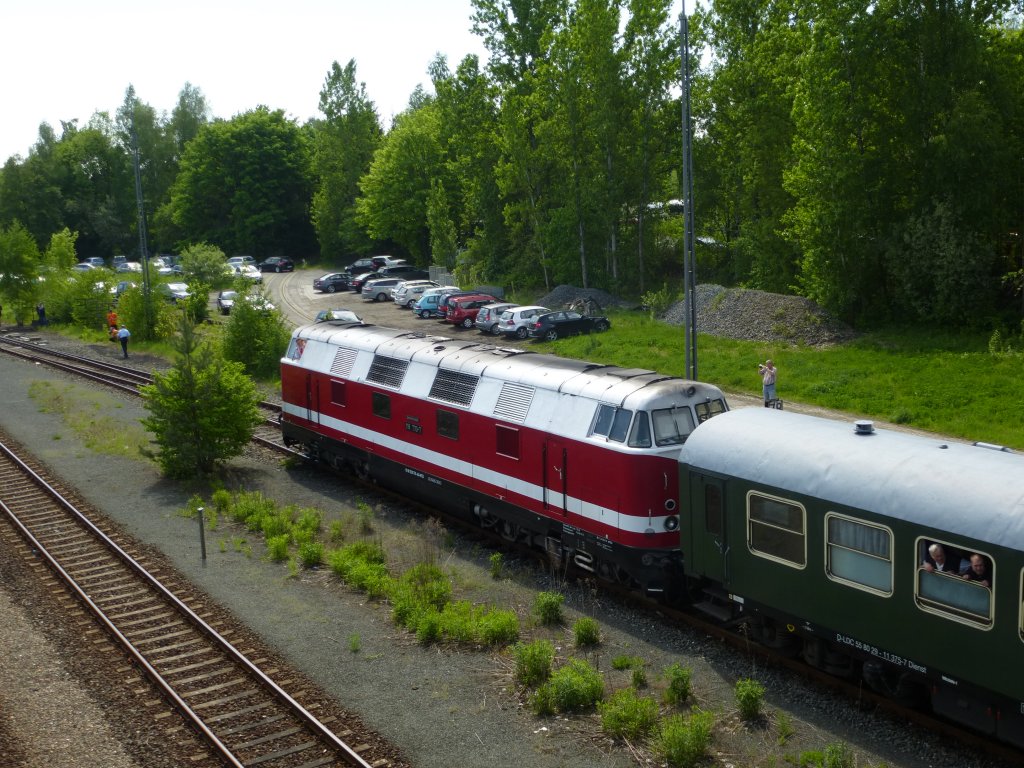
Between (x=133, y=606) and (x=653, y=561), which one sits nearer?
(x=653, y=561)

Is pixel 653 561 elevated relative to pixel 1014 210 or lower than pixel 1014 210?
lower

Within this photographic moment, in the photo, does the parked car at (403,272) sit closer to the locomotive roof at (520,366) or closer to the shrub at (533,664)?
the locomotive roof at (520,366)

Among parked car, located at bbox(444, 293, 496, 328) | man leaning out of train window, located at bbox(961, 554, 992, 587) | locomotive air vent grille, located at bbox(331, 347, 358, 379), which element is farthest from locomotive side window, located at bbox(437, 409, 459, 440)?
parked car, located at bbox(444, 293, 496, 328)

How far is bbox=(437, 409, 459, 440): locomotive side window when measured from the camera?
62.8ft

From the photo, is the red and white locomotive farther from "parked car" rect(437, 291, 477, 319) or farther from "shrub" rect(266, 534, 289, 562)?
"parked car" rect(437, 291, 477, 319)

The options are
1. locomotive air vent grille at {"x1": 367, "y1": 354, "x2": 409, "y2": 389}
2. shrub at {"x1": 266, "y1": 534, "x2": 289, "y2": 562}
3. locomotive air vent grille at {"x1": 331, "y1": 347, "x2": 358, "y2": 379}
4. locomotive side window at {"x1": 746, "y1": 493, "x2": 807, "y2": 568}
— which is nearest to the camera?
locomotive side window at {"x1": 746, "y1": 493, "x2": 807, "y2": 568}

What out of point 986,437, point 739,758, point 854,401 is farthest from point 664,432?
point 854,401

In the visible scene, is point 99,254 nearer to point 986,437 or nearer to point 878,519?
point 986,437

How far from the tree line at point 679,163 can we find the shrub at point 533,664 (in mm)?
28055

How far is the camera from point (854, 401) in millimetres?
29609

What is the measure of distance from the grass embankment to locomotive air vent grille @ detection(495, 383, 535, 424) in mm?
13757

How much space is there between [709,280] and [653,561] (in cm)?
4090

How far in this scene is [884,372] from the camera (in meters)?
32.0

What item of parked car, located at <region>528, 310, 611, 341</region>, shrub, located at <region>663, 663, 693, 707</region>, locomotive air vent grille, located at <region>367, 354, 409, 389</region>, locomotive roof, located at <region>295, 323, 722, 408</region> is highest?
locomotive roof, located at <region>295, 323, 722, 408</region>
